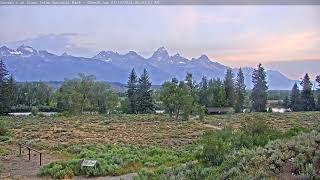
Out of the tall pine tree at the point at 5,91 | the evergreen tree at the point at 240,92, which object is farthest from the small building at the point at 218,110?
the tall pine tree at the point at 5,91

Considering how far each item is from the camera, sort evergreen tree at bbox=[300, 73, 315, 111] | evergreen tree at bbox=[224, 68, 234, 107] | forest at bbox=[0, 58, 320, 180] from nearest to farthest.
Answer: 1. forest at bbox=[0, 58, 320, 180]
2. evergreen tree at bbox=[300, 73, 315, 111]
3. evergreen tree at bbox=[224, 68, 234, 107]

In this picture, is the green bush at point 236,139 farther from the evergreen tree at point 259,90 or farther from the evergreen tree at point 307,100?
the evergreen tree at point 259,90

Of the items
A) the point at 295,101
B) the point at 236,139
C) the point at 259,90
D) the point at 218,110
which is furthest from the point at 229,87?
the point at 236,139

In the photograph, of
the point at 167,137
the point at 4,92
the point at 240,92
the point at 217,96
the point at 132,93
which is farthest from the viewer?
the point at 240,92

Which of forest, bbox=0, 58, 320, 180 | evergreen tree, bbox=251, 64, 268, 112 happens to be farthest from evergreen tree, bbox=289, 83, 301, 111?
evergreen tree, bbox=251, 64, 268, 112

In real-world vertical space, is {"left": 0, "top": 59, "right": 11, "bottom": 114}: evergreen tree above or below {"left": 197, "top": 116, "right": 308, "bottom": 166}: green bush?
above

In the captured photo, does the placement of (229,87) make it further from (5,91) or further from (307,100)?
(5,91)

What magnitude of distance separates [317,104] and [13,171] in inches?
1793

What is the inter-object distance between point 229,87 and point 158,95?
12868 mm

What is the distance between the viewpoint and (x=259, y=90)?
5559 centimetres

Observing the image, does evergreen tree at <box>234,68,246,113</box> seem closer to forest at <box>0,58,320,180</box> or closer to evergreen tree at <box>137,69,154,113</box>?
forest at <box>0,58,320,180</box>

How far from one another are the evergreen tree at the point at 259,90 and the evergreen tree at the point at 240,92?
225 centimetres

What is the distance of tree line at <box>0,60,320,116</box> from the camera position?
1999 inches

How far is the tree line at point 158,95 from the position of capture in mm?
50769
